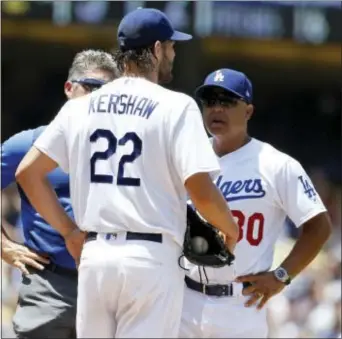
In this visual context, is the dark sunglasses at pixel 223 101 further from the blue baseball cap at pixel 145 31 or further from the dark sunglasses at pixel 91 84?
the blue baseball cap at pixel 145 31

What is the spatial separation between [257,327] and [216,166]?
4.17 ft

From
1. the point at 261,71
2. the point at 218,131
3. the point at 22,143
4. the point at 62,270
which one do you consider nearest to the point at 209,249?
the point at 218,131

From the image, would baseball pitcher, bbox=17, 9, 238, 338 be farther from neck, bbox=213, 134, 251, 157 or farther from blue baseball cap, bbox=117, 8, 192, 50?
neck, bbox=213, 134, 251, 157

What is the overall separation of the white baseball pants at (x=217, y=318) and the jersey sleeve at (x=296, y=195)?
42 centimetres

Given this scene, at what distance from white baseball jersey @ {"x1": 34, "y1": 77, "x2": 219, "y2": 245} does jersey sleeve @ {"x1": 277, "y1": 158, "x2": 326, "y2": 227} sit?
3.07 ft

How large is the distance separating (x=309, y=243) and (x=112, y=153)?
4.05ft

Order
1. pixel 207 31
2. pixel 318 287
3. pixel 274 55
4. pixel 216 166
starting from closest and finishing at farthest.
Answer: pixel 216 166, pixel 318 287, pixel 207 31, pixel 274 55

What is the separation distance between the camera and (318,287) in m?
9.52

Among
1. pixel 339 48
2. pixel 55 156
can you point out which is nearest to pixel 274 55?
pixel 339 48

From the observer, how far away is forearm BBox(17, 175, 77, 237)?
4.02 m

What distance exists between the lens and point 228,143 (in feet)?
16.5

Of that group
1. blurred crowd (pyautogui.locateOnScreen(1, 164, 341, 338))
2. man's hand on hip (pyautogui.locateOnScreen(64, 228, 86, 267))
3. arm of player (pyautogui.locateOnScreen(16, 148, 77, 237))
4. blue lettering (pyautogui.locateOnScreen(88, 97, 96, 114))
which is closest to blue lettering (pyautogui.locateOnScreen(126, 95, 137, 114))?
blue lettering (pyautogui.locateOnScreen(88, 97, 96, 114))

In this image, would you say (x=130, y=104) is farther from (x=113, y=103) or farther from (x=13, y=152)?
(x=13, y=152)

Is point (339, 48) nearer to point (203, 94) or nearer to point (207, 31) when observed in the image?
point (207, 31)
